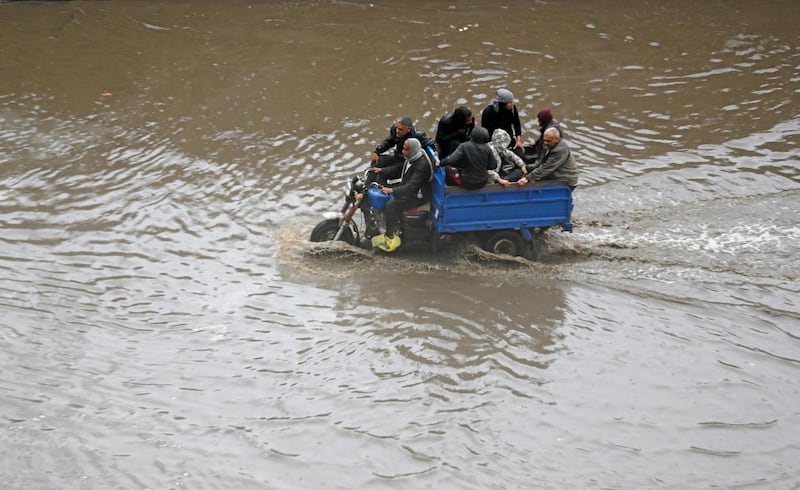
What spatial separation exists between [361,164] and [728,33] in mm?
9602

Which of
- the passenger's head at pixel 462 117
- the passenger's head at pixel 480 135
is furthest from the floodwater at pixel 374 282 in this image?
the passenger's head at pixel 462 117

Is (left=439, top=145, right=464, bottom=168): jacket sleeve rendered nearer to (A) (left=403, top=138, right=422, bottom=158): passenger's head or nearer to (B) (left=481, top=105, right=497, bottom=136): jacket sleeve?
(A) (left=403, top=138, right=422, bottom=158): passenger's head

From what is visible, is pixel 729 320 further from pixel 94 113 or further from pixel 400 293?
pixel 94 113

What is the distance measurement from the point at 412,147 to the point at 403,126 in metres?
0.34

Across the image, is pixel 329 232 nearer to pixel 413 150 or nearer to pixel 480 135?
pixel 413 150

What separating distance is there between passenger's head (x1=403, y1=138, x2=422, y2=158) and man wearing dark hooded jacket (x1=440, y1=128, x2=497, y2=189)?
1.00ft

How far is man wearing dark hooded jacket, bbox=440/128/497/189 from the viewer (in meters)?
7.89

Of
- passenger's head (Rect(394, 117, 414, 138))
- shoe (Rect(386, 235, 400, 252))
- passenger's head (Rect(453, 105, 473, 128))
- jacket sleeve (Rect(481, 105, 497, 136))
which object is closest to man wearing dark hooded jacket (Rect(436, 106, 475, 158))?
passenger's head (Rect(453, 105, 473, 128))

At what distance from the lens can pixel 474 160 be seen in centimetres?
790

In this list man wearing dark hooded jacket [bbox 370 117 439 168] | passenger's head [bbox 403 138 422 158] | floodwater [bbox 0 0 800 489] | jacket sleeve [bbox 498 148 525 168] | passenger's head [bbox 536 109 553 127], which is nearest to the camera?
floodwater [bbox 0 0 800 489]

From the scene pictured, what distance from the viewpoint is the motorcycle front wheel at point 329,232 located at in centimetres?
855

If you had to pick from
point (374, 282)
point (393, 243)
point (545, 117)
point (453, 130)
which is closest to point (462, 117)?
point (453, 130)

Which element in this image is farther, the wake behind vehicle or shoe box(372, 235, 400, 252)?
shoe box(372, 235, 400, 252)

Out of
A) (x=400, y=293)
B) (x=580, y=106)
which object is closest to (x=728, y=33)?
(x=580, y=106)
